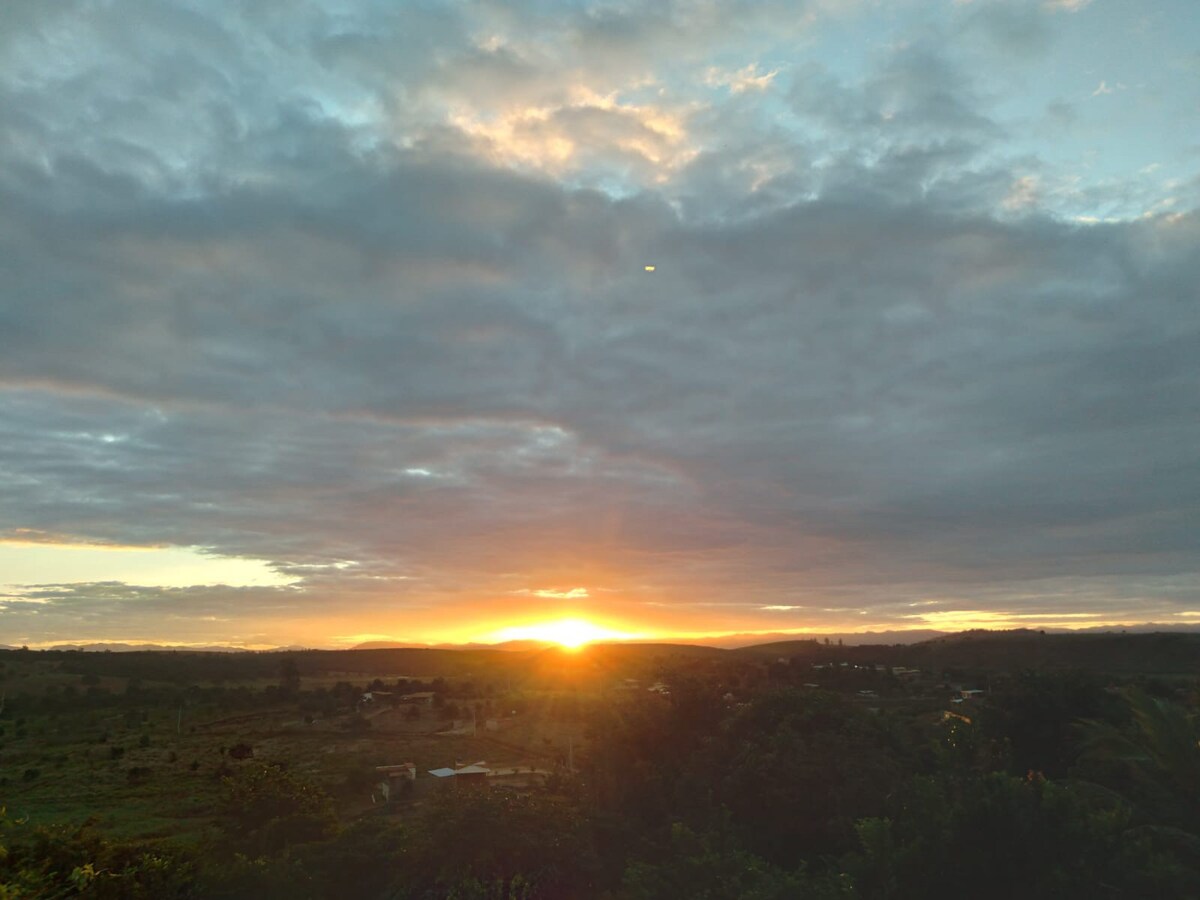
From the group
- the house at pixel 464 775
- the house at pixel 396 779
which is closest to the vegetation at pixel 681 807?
the house at pixel 396 779

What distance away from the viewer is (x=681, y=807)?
24.9 meters

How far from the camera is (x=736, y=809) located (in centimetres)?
2367

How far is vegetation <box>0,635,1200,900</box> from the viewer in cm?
1398

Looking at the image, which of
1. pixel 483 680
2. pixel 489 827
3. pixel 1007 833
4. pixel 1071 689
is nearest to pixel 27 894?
pixel 489 827

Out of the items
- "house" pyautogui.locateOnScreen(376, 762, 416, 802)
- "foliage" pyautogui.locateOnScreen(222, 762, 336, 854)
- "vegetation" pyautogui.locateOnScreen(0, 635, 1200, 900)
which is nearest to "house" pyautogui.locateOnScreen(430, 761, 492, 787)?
"vegetation" pyautogui.locateOnScreen(0, 635, 1200, 900)

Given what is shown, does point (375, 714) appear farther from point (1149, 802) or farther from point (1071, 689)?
point (1149, 802)

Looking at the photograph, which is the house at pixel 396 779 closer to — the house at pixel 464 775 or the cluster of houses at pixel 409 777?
the cluster of houses at pixel 409 777

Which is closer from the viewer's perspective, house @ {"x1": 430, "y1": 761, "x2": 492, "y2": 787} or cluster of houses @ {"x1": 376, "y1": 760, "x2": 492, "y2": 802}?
house @ {"x1": 430, "y1": 761, "x2": 492, "y2": 787}

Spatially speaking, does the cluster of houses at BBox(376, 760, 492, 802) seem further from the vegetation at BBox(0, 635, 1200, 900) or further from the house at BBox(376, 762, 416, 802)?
the vegetation at BBox(0, 635, 1200, 900)

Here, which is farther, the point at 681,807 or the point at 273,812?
the point at 273,812

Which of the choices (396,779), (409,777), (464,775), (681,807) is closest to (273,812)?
(681,807)

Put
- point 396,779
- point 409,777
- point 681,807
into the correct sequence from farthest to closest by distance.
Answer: point 409,777, point 396,779, point 681,807

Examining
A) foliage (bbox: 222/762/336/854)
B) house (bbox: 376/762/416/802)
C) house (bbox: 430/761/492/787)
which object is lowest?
house (bbox: 376/762/416/802)

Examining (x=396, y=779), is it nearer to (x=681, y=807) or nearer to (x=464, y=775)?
(x=464, y=775)
